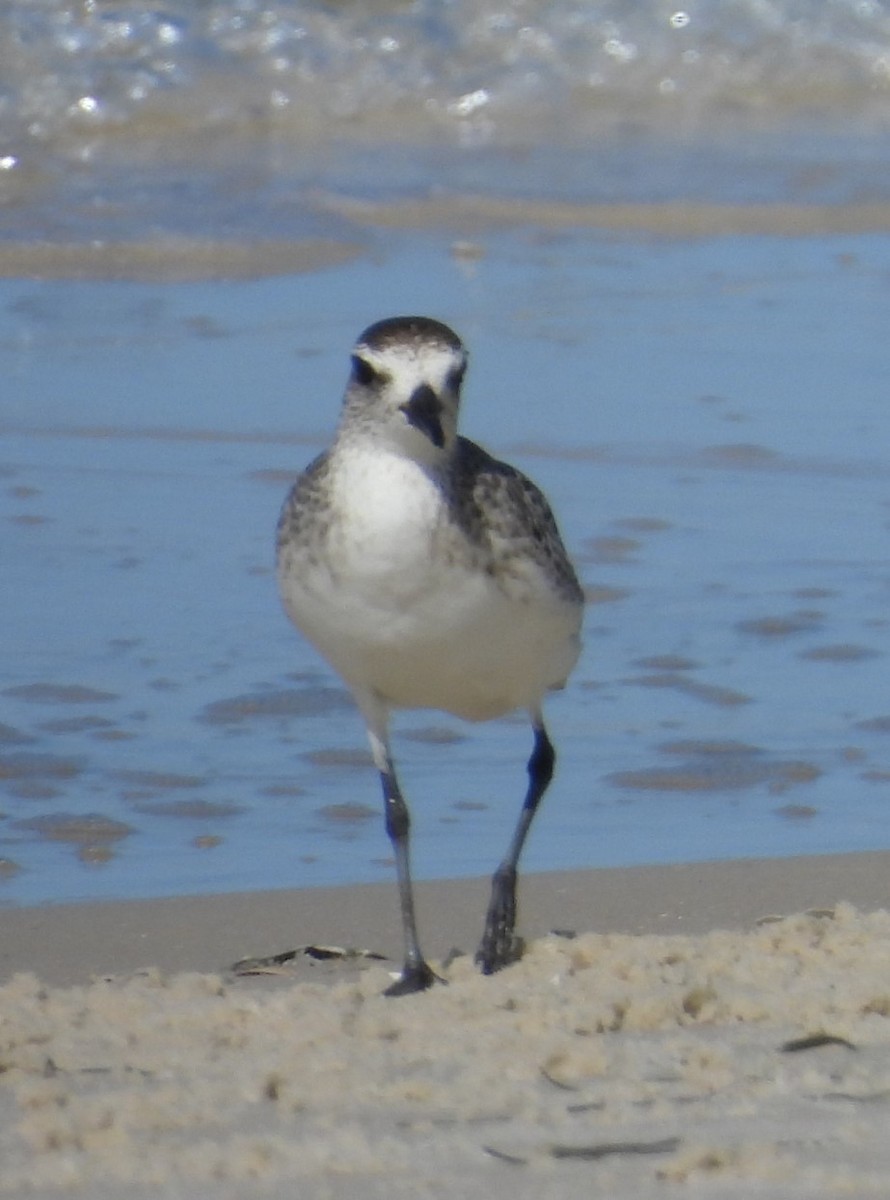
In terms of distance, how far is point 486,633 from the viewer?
460 centimetres

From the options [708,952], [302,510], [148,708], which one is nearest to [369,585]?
[302,510]

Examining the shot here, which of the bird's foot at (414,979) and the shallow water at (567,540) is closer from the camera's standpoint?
the bird's foot at (414,979)

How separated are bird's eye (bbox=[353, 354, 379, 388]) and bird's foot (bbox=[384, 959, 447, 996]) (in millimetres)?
1089

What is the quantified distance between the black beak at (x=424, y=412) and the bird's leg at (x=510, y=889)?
94cm

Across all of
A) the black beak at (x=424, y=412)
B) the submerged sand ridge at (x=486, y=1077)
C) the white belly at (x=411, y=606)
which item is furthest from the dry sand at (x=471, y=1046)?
the black beak at (x=424, y=412)

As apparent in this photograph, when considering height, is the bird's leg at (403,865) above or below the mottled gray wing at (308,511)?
below

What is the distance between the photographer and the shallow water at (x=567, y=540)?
19.2 feet

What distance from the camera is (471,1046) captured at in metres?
3.87

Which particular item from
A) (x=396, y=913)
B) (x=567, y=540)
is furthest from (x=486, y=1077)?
(x=567, y=540)

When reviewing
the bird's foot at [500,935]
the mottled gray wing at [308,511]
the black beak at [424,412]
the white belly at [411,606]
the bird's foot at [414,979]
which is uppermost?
the black beak at [424,412]

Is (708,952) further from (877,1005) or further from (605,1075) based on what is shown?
(605,1075)

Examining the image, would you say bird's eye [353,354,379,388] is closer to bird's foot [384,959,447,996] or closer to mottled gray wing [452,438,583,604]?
mottled gray wing [452,438,583,604]

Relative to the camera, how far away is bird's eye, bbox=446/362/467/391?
14.5 feet

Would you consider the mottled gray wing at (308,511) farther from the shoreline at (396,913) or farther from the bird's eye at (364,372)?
the shoreline at (396,913)
